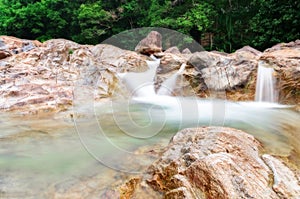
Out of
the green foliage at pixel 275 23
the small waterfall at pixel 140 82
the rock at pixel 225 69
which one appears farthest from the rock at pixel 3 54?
the green foliage at pixel 275 23

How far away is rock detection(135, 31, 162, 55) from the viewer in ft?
41.5

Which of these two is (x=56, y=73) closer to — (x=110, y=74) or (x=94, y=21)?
(x=110, y=74)

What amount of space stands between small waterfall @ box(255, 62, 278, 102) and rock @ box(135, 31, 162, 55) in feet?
20.1

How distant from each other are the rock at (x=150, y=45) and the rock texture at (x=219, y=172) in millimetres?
10337

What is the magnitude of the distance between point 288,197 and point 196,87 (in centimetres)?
659

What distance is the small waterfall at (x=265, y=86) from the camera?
295 inches

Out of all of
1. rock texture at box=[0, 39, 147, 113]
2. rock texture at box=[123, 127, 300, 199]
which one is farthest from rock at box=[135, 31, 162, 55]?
rock texture at box=[123, 127, 300, 199]

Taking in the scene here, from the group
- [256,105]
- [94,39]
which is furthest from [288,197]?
[94,39]

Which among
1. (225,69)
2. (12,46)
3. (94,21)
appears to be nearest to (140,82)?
(225,69)

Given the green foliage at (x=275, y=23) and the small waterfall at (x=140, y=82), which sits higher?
the green foliage at (x=275, y=23)

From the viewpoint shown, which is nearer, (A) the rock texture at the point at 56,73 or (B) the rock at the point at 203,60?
(A) the rock texture at the point at 56,73

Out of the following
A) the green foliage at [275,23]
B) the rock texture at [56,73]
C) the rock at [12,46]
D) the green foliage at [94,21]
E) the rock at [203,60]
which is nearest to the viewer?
the rock texture at [56,73]

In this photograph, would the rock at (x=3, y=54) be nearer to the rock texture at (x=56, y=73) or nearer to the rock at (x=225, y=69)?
the rock texture at (x=56, y=73)

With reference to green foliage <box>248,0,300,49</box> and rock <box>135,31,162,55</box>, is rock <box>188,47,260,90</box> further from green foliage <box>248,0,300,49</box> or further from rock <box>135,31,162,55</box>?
green foliage <box>248,0,300,49</box>
